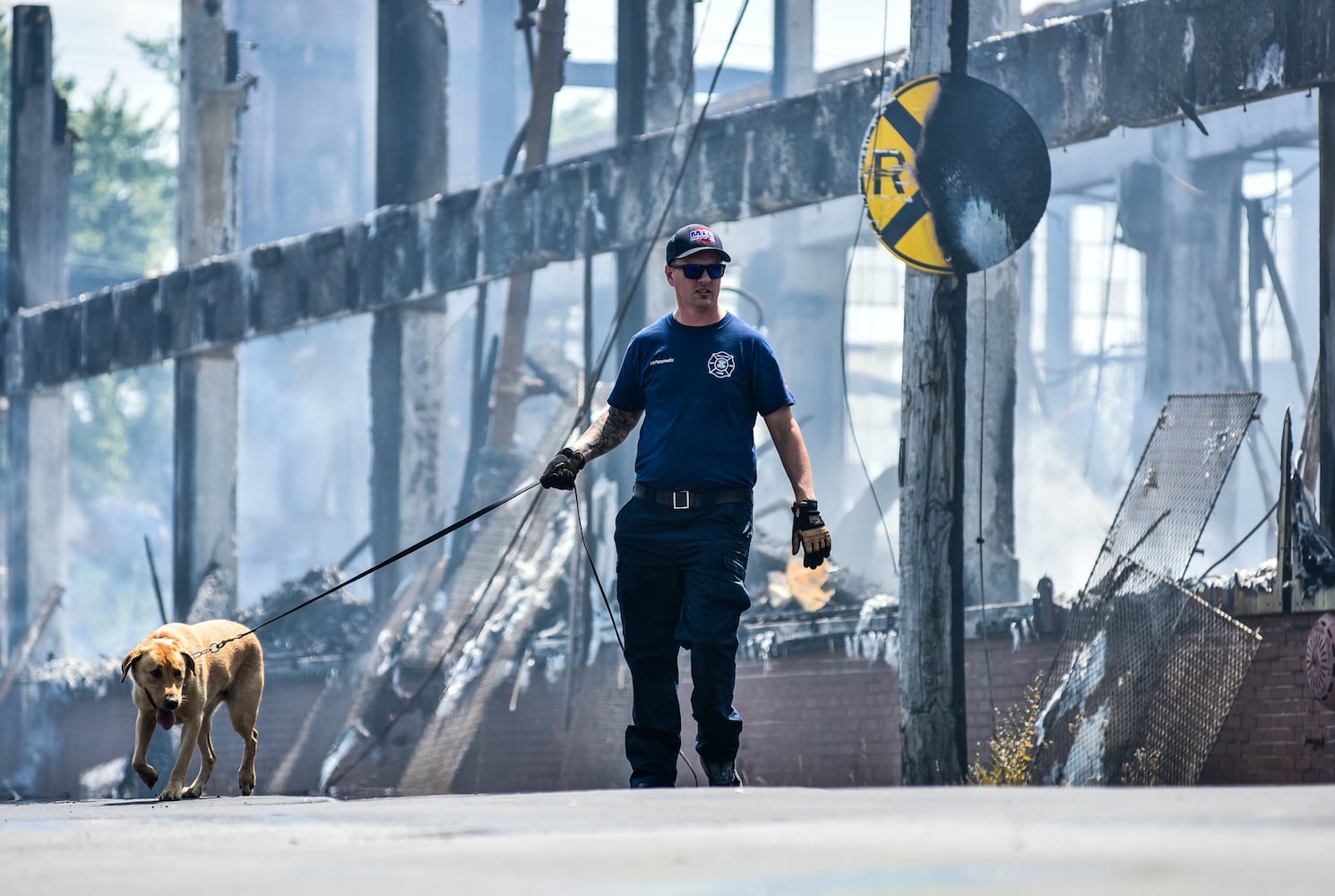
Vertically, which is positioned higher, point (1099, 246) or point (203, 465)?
point (1099, 246)

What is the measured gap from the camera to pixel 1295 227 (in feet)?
103

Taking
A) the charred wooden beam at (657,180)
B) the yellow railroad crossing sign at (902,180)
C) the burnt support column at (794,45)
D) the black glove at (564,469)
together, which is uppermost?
the burnt support column at (794,45)

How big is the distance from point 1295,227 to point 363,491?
2031cm

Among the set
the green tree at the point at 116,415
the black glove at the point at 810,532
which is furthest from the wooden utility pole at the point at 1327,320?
the green tree at the point at 116,415

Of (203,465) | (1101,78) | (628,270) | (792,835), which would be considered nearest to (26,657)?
(203,465)

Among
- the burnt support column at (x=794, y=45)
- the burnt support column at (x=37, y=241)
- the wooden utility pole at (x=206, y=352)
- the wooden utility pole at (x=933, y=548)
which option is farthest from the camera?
the burnt support column at (x=794, y=45)

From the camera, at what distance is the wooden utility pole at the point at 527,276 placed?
15688 mm

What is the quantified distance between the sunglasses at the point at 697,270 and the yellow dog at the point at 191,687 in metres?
2.36

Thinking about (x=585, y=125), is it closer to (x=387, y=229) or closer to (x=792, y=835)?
(x=387, y=229)

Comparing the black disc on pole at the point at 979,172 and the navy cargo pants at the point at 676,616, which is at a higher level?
the black disc on pole at the point at 979,172

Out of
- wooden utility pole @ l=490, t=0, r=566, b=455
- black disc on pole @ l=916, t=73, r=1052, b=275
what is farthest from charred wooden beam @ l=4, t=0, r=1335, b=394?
black disc on pole @ l=916, t=73, r=1052, b=275

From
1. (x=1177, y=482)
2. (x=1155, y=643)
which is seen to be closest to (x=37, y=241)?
(x=1177, y=482)

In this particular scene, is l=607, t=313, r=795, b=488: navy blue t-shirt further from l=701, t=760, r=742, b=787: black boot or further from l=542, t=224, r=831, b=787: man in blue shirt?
l=701, t=760, r=742, b=787: black boot

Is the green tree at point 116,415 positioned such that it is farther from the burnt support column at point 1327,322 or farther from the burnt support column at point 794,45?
the burnt support column at point 1327,322
